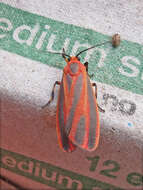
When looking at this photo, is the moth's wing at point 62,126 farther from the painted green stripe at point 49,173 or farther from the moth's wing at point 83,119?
the painted green stripe at point 49,173

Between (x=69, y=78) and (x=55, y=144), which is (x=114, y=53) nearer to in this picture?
(x=69, y=78)

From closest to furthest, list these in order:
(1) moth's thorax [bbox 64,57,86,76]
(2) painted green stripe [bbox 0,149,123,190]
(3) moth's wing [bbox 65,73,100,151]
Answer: (3) moth's wing [bbox 65,73,100,151]
(1) moth's thorax [bbox 64,57,86,76]
(2) painted green stripe [bbox 0,149,123,190]

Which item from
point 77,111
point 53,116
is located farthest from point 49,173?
point 77,111

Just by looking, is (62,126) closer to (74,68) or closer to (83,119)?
(83,119)

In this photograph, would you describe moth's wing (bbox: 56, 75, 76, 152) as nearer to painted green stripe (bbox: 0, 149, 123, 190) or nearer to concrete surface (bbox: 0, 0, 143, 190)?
concrete surface (bbox: 0, 0, 143, 190)

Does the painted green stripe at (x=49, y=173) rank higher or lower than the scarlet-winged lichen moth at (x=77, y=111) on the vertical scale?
lower

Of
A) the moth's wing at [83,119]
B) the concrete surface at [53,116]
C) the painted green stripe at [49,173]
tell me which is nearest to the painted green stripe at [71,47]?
the concrete surface at [53,116]

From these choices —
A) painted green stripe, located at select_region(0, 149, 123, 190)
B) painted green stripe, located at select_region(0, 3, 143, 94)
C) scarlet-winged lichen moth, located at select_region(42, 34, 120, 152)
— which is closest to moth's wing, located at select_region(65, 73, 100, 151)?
scarlet-winged lichen moth, located at select_region(42, 34, 120, 152)
